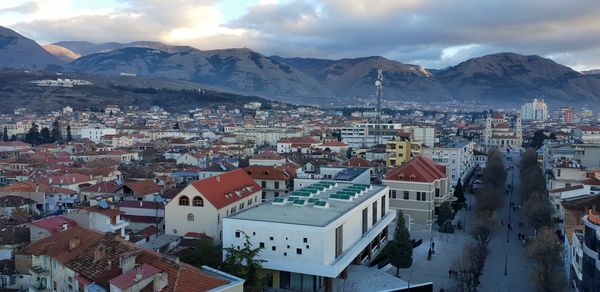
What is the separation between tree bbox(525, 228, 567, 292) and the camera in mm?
18828

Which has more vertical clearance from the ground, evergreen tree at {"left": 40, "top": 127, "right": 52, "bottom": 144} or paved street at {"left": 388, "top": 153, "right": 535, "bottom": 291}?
evergreen tree at {"left": 40, "top": 127, "right": 52, "bottom": 144}

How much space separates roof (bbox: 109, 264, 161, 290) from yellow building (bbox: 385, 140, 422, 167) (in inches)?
1285

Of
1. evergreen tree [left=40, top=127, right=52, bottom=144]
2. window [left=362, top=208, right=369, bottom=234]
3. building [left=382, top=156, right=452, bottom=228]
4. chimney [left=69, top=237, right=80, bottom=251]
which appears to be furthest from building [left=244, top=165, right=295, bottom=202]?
evergreen tree [left=40, top=127, right=52, bottom=144]

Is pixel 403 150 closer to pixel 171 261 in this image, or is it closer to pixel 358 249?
pixel 358 249

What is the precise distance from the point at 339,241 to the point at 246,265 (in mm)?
3765

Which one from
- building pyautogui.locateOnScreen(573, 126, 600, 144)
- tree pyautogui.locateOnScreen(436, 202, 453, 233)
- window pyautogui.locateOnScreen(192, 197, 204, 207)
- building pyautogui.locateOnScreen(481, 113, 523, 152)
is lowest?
tree pyautogui.locateOnScreen(436, 202, 453, 233)

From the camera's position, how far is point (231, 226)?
63.7 ft

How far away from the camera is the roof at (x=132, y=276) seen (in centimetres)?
1256

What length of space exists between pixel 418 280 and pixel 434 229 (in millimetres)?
9786

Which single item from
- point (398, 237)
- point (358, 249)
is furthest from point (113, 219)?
point (398, 237)

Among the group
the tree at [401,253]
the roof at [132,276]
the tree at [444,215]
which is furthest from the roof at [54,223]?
the tree at [444,215]

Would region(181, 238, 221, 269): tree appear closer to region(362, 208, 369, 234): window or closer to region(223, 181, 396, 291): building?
region(223, 181, 396, 291): building

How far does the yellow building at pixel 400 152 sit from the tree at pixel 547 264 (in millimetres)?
21536

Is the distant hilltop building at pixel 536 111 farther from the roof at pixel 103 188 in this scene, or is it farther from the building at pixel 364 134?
the roof at pixel 103 188
